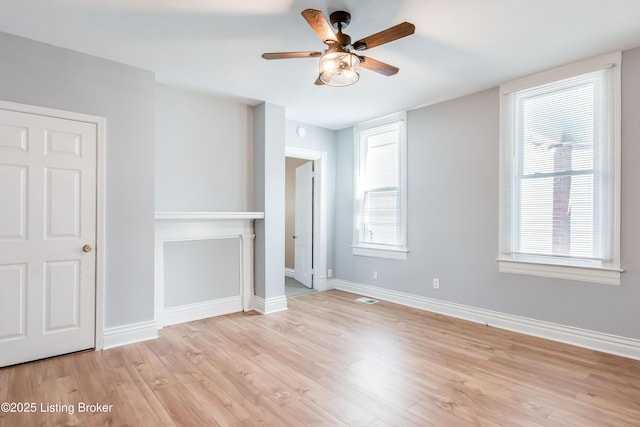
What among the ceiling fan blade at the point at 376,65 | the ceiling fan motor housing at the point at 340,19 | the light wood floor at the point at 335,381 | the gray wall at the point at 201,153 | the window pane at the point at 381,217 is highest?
the ceiling fan motor housing at the point at 340,19

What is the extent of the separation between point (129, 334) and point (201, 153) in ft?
6.75

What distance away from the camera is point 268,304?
14.2 feet

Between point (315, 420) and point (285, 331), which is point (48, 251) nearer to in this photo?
point (285, 331)

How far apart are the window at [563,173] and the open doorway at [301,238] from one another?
9.66ft

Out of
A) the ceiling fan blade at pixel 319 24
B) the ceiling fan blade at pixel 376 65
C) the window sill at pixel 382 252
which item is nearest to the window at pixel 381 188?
the window sill at pixel 382 252

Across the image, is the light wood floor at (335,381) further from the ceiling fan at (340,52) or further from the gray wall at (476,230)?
the ceiling fan at (340,52)

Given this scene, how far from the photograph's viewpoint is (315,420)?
6.88 ft

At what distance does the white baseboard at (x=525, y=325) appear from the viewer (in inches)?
119

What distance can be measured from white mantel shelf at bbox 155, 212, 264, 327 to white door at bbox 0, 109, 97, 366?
28.2 inches

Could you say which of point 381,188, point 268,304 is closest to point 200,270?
point 268,304

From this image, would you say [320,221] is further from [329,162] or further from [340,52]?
[340,52]

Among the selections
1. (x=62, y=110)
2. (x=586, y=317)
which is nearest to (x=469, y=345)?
(x=586, y=317)

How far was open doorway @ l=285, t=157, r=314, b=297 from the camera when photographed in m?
5.78

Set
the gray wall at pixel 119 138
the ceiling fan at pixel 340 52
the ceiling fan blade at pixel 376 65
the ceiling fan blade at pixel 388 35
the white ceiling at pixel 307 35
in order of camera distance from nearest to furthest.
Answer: the ceiling fan blade at pixel 388 35 < the ceiling fan at pixel 340 52 < the white ceiling at pixel 307 35 < the ceiling fan blade at pixel 376 65 < the gray wall at pixel 119 138
